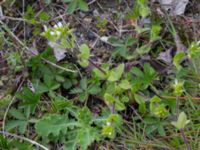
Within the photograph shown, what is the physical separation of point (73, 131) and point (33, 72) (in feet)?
1.22

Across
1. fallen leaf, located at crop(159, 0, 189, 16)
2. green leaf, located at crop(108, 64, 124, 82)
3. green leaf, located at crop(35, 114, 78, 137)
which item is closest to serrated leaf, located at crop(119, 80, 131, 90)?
green leaf, located at crop(108, 64, 124, 82)

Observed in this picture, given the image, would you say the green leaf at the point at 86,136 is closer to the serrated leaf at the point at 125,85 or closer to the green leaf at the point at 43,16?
the serrated leaf at the point at 125,85

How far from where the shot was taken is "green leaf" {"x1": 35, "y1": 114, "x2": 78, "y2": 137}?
6.57ft

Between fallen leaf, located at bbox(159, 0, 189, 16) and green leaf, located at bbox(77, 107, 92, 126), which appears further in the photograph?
fallen leaf, located at bbox(159, 0, 189, 16)

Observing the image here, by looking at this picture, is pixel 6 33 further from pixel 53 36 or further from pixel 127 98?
pixel 127 98

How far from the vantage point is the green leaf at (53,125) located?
200 centimetres

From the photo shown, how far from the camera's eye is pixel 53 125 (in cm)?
202

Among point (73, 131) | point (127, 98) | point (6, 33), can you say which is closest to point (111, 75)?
point (127, 98)

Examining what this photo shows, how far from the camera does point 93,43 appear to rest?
7.59ft

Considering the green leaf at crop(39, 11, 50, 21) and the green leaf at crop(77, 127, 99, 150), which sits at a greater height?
the green leaf at crop(39, 11, 50, 21)

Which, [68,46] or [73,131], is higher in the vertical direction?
[68,46]

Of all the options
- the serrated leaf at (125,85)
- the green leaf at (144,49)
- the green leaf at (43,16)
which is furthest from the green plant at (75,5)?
the serrated leaf at (125,85)

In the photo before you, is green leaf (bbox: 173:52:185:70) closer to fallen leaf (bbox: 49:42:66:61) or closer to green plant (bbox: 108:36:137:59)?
green plant (bbox: 108:36:137:59)

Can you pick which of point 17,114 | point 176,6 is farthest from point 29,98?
point 176,6
